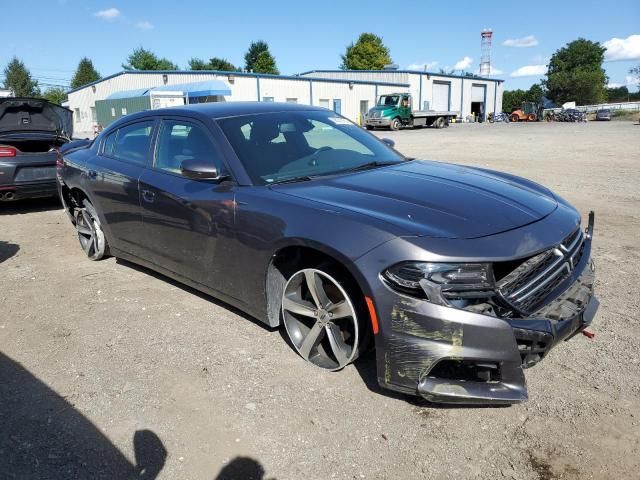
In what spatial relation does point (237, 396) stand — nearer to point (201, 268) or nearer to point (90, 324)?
point (201, 268)

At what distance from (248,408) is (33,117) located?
24.6 ft

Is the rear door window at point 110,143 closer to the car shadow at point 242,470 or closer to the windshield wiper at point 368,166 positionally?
the windshield wiper at point 368,166

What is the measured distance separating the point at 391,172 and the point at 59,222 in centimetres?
581

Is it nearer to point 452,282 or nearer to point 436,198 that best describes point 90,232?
point 436,198

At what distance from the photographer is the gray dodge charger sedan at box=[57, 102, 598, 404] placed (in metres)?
2.39

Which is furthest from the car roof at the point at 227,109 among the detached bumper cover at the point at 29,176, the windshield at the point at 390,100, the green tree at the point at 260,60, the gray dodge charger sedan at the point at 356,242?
the green tree at the point at 260,60

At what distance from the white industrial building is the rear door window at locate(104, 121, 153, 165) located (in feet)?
82.6

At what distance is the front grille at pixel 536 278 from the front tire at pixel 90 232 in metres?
4.00

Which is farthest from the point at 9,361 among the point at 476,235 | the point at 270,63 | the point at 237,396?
the point at 270,63

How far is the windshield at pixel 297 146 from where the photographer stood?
11.3 ft

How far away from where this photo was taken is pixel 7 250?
5.92m

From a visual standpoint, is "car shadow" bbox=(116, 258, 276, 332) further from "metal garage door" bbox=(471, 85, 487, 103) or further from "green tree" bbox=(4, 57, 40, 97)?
"green tree" bbox=(4, 57, 40, 97)

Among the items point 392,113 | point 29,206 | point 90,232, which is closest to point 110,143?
point 90,232

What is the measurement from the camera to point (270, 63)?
267 ft
